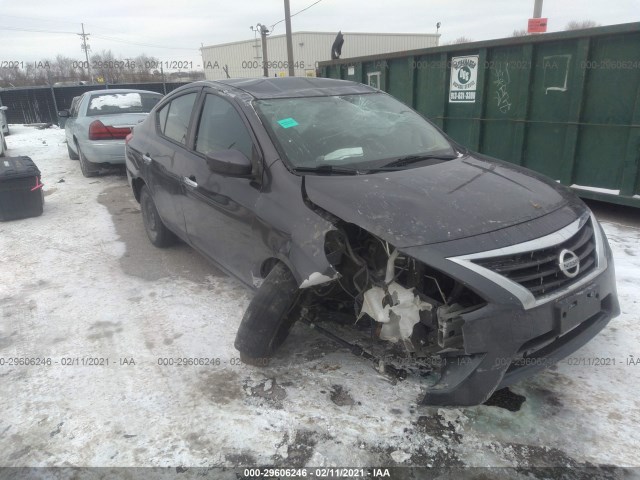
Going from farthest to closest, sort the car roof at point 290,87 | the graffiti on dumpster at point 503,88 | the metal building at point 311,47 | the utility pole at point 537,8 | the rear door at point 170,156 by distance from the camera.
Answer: the metal building at point 311,47 < the utility pole at point 537,8 < the graffiti on dumpster at point 503,88 < the rear door at point 170,156 < the car roof at point 290,87

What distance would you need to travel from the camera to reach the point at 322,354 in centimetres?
323

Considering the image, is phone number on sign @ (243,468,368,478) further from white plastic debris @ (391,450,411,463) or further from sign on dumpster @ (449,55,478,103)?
sign on dumpster @ (449,55,478,103)

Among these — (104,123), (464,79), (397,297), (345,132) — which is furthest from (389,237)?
(104,123)

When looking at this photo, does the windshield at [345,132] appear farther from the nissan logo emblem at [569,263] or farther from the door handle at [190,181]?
the nissan logo emblem at [569,263]

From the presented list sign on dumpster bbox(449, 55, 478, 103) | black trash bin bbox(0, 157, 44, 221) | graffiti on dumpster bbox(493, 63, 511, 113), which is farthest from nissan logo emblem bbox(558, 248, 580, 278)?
black trash bin bbox(0, 157, 44, 221)

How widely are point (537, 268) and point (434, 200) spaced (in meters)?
0.61

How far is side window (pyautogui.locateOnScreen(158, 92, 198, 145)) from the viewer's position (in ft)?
13.7

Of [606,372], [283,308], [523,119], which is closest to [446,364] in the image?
[283,308]

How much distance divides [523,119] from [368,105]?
3503 millimetres

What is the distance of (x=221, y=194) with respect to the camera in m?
3.46

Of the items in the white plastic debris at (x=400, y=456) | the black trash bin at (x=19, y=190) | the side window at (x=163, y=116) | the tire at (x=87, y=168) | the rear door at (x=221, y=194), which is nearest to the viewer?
the white plastic debris at (x=400, y=456)

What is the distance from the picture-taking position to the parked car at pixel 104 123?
26.9 ft

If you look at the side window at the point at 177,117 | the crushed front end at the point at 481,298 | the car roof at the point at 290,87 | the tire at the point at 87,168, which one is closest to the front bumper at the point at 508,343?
the crushed front end at the point at 481,298

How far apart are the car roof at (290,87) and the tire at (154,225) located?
1552 mm
